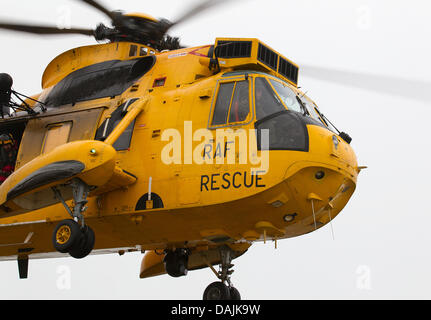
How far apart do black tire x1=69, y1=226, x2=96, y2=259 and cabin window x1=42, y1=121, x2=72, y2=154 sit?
236 cm

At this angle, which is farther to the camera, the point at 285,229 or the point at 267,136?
the point at 285,229

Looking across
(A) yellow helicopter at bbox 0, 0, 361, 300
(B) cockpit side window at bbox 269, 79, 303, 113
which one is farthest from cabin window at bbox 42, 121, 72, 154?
(B) cockpit side window at bbox 269, 79, 303, 113

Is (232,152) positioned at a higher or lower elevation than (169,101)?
lower

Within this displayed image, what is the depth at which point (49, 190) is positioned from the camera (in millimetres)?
11891

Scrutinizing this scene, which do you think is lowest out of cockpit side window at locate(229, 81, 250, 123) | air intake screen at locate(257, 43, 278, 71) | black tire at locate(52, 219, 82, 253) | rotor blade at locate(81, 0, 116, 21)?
black tire at locate(52, 219, 82, 253)

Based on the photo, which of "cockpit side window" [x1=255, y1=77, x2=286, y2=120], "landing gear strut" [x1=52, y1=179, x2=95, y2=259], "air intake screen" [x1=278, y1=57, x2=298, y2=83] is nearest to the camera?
"landing gear strut" [x1=52, y1=179, x2=95, y2=259]

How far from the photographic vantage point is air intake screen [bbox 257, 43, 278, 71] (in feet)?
40.9

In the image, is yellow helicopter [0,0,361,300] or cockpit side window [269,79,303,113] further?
cockpit side window [269,79,303,113]

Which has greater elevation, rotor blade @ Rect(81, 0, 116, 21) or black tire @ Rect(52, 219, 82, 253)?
rotor blade @ Rect(81, 0, 116, 21)

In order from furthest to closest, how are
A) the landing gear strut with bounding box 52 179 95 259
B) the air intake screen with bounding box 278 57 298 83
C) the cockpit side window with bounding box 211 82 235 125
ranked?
the air intake screen with bounding box 278 57 298 83, the cockpit side window with bounding box 211 82 235 125, the landing gear strut with bounding box 52 179 95 259

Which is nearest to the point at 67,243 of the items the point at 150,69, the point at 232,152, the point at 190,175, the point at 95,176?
the point at 95,176

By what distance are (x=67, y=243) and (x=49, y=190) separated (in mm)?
1205

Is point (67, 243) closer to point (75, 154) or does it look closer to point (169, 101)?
point (75, 154)

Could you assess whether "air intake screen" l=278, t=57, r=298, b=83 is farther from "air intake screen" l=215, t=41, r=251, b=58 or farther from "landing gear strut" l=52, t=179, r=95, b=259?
"landing gear strut" l=52, t=179, r=95, b=259
